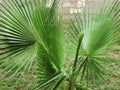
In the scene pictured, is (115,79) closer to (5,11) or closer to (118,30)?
(118,30)

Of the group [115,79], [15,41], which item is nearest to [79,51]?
[15,41]

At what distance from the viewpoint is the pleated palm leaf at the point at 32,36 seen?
8.89 feet

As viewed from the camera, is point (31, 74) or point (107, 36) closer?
point (107, 36)

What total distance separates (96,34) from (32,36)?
0.59 meters

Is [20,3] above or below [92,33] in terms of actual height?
above

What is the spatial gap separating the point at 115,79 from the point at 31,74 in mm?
1201

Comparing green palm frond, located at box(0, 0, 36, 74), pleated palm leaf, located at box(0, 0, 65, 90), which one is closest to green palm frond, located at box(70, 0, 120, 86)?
pleated palm leaf, located at box(0, 0, 65, 90)

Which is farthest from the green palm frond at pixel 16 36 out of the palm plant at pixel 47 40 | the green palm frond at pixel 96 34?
the green palm frond at pixel 96 34

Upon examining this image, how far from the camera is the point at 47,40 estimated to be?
106 inches

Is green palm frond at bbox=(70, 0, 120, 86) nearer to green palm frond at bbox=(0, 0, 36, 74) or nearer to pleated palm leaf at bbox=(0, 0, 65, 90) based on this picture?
pleated palm leaf at bbox=(0, 0, 65, 90)

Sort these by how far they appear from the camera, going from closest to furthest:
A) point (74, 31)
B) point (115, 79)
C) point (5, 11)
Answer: point (5, 11) < point (74, 31) < point (115, 79)

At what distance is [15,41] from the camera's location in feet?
9.03

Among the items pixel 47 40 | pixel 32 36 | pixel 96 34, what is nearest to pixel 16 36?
pixel 32 36

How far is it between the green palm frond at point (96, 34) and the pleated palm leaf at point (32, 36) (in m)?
0.22
